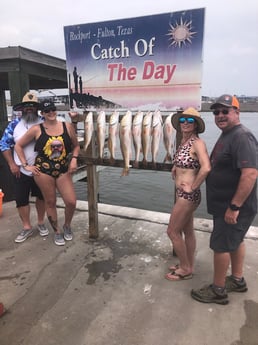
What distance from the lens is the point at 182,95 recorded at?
2961 mm

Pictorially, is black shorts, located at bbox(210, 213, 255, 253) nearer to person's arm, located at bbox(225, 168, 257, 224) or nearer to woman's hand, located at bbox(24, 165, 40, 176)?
person's arm, located at bbox(225, 168, 257, 224)

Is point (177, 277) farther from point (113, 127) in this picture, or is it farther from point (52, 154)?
point (52, 154)

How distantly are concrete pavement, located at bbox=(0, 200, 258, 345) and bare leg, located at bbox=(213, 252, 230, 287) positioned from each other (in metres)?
0.21

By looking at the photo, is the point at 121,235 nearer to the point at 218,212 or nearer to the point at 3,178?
the point at 218,212

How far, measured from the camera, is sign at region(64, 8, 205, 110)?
283cm

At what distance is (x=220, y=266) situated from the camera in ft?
7.87

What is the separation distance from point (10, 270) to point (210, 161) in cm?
226

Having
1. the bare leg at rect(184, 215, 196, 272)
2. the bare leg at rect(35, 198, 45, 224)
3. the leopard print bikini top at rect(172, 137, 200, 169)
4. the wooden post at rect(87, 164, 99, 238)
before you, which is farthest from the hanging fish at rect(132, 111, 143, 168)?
the bare leg at rect(35, 198, 45, 224)

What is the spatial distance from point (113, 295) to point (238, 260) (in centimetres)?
114

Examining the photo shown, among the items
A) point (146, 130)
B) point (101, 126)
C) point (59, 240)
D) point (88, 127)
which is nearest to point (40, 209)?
point (59, 240)

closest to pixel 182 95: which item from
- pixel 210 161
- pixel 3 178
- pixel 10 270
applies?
pixel 210 161

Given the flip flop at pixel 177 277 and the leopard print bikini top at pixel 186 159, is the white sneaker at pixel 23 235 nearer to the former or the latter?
the flip flop at pixel 177 277

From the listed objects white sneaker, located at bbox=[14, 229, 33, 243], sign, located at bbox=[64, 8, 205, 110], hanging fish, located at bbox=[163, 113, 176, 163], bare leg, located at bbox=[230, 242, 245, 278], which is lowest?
white sneaker, located at bbox=[14, 229, 33, 243]

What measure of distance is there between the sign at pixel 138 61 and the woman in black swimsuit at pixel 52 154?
0.38 metres
